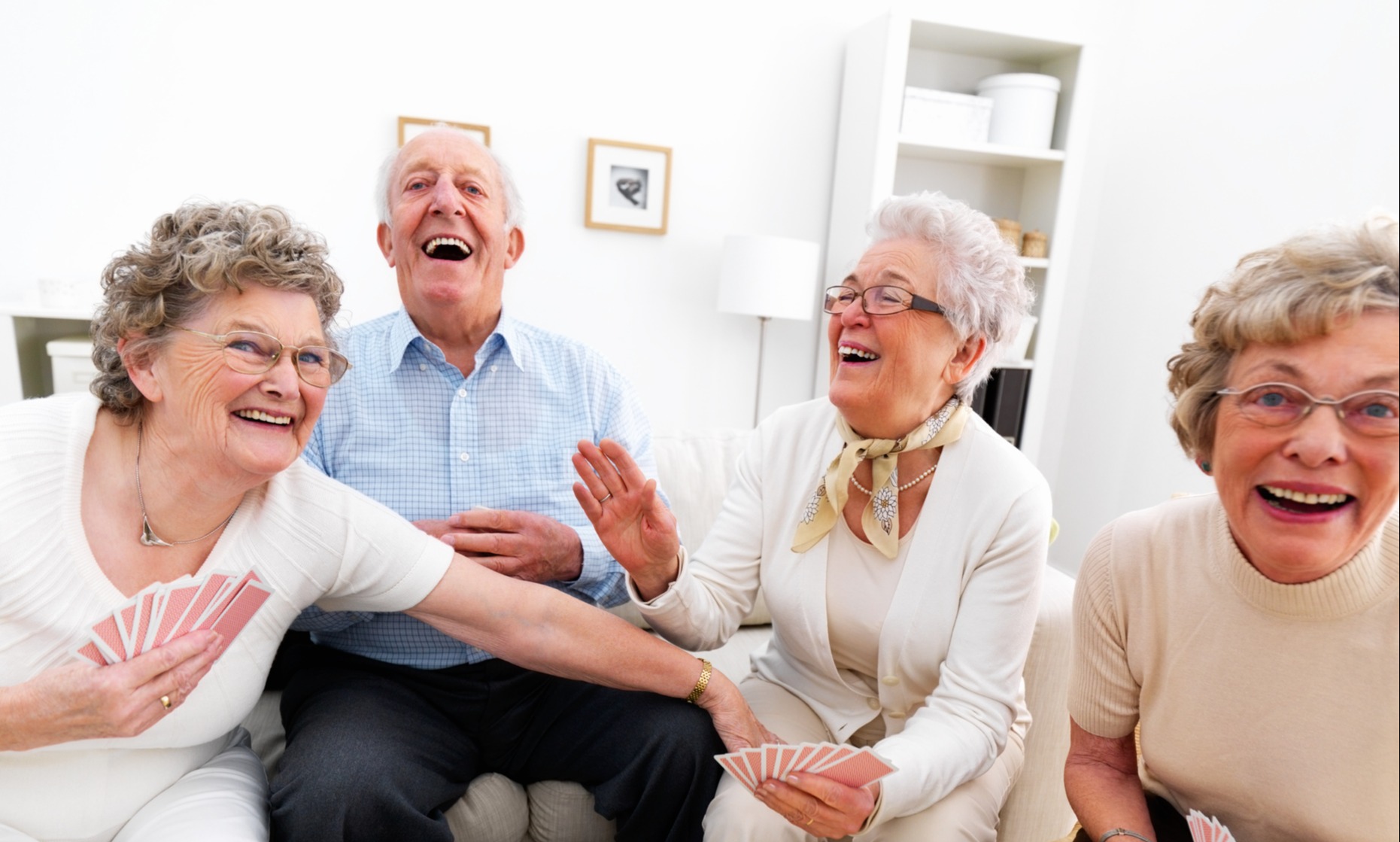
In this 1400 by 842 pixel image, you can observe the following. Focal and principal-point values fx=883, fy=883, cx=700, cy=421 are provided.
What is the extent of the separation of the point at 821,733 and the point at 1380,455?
1068 millimetres

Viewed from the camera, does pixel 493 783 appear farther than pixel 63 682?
Yes

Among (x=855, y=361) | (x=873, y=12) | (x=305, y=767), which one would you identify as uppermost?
(x=873, y=12)

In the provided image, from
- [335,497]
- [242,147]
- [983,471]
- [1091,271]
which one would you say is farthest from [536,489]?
[1091,271]

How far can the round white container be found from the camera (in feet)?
11.6

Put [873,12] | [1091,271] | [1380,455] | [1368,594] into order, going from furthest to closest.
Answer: [1091,271]
[873,12]
[1368,594]
[1380,455]

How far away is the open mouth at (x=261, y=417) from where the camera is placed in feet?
4.20

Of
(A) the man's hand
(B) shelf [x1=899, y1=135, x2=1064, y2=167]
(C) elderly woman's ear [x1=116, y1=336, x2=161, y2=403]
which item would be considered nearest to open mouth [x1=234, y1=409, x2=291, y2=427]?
(C) elderly woman's ear [x1=116, y1=336, x2=161, y2=403]

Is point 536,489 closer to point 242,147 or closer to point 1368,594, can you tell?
point 1368,594

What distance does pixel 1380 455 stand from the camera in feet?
2.49

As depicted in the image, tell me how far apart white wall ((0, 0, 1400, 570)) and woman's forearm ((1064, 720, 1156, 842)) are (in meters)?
2.41

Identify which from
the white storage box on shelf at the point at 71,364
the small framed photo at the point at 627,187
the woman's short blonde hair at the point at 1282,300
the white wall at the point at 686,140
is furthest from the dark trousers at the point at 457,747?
the small framed photo at the point at 627,187

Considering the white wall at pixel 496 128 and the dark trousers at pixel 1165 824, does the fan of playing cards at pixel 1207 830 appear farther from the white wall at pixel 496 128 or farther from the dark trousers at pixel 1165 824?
the white wall at pixel 496 128

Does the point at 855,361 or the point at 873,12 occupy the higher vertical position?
the point at 873,12

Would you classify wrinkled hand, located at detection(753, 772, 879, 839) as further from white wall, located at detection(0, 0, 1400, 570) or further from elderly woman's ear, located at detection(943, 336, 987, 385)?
white wall, located at detection(0, 0, 1400, 570)
